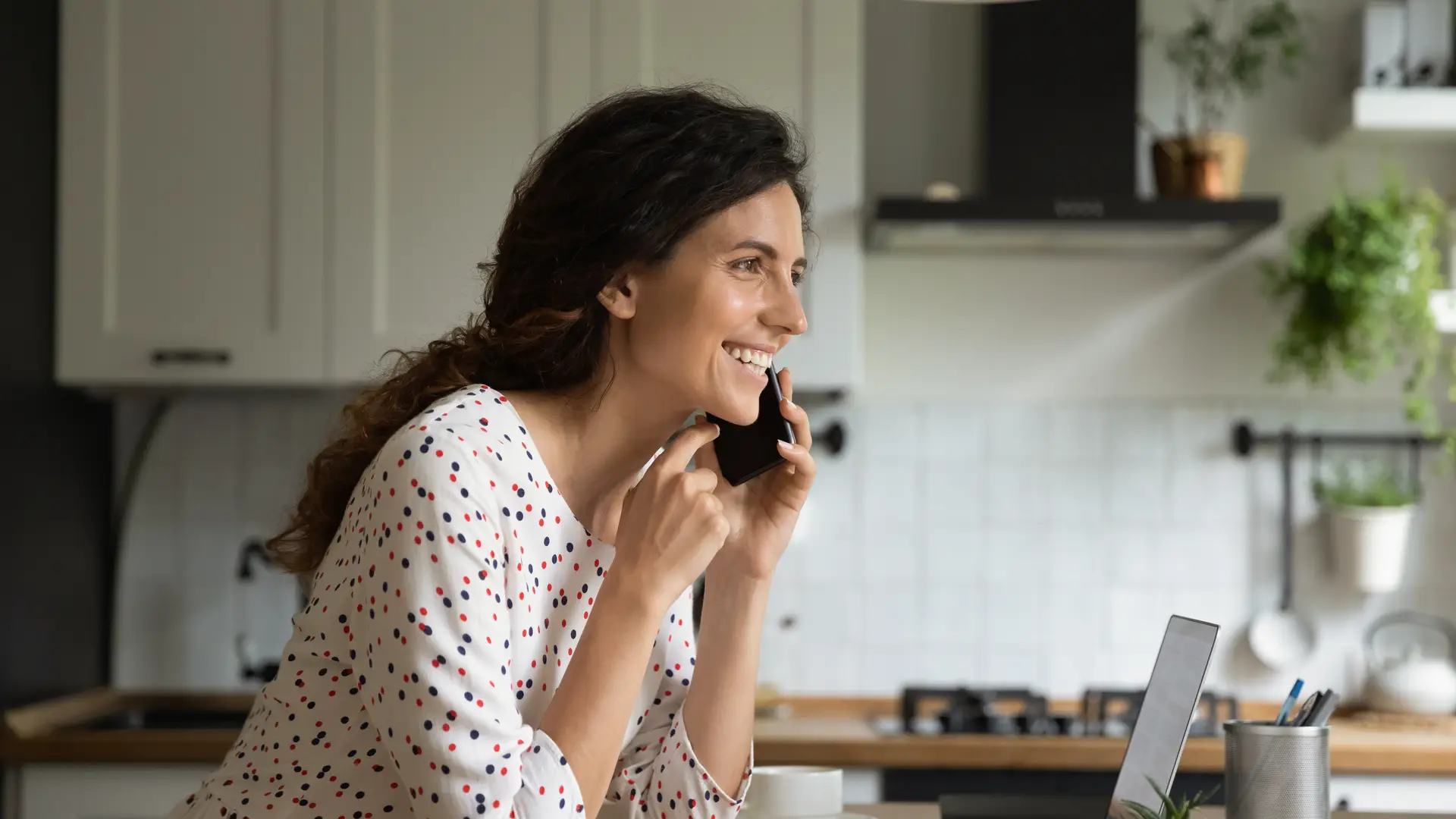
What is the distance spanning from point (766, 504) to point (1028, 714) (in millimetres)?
1340

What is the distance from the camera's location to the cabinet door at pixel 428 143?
109 inches

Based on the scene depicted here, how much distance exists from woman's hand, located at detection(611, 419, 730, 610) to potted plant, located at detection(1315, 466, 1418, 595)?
2.10 meters

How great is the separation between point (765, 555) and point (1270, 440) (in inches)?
74.9

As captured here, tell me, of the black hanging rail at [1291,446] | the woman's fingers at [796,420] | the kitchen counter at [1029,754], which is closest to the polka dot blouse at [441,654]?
the woman's fingers at [796,420]

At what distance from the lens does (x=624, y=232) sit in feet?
4.28

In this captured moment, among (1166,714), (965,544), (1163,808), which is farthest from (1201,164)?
(1163,808)

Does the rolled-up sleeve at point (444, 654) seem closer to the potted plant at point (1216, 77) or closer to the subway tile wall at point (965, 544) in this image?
the subway tile wall at point (965, 544)

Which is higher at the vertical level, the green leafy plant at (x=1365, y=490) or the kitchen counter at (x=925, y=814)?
the green leafy plant at (x=1365, y=490)

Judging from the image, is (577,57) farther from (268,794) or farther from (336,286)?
(268,794)

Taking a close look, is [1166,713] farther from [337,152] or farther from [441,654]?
[337,152]

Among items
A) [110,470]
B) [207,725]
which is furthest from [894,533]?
[110,470]

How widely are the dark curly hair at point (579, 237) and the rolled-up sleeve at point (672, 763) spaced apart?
335 mm

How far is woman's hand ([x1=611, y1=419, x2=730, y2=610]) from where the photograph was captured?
4.05 ft

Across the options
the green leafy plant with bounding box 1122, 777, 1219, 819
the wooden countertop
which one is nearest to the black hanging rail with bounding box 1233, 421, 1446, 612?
the wooden countertop
